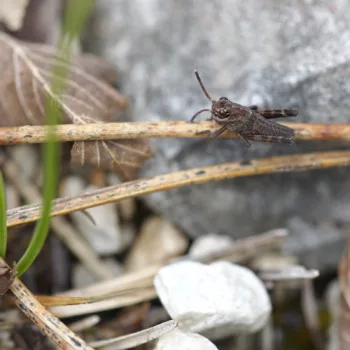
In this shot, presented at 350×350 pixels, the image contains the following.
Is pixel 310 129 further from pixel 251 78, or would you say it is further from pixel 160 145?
pixel 160 145

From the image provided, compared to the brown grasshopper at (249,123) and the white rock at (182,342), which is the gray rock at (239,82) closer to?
the brown grasshopper at (249,123)

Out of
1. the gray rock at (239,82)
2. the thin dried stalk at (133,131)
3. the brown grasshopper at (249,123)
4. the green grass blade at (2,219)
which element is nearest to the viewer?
the green grass blade at (2,219)

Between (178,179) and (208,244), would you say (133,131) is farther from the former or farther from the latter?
(208,244)

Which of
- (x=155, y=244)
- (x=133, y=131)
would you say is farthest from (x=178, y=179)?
(x=155, y=244)

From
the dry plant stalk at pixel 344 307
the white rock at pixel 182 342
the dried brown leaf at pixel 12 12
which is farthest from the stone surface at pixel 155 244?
the dried brown leaf at pixel 12 12

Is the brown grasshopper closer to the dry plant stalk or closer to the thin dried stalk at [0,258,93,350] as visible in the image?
the dry plant stalk

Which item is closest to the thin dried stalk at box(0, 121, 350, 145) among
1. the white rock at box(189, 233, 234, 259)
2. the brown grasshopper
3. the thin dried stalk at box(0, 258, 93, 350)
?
the brown grasshopper

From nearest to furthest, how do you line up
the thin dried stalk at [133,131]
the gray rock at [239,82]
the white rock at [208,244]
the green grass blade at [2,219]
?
the green grass blade at [2,219] < the thin dried stalk at [133,131] < the gray rock at [239,82] < the white rock at [208,244]
